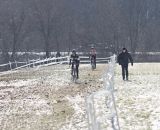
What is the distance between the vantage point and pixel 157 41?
11231 cm

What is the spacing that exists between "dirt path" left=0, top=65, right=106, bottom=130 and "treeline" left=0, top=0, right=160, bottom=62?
189 feet

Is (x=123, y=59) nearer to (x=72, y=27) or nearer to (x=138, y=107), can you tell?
(x=138, y=107)

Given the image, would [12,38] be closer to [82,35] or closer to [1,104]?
[82,35]

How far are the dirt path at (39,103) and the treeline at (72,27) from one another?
Answer: 189ft

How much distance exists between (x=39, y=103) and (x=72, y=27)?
88.3 meters

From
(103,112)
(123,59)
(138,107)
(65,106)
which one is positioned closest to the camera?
(103,112)

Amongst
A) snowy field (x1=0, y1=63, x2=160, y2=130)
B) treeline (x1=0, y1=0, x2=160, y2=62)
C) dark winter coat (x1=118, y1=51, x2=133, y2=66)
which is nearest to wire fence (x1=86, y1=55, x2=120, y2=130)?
snowy field (x1=0, y1=63, x2=160, y2=130)

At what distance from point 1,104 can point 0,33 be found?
240 ft

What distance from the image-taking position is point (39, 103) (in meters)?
21.9

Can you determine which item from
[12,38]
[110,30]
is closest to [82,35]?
[110,30]

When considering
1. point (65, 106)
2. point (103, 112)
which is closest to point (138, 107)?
point (103, 112)

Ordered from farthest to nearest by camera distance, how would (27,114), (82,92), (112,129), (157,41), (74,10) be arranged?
(74,10) → (157,41) → (82,92) → (27,114) → (112,129)

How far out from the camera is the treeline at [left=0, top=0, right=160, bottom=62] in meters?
95.0

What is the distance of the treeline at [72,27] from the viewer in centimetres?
9500
